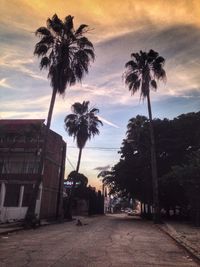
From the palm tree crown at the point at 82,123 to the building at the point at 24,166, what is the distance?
4.99 m

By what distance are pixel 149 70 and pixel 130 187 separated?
51.5 feet

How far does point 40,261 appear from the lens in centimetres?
980

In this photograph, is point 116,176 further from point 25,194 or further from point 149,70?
point 149,70

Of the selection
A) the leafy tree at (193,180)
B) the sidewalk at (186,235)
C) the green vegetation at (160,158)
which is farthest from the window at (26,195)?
the leafy tree at (193,180)

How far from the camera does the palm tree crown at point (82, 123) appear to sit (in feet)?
160

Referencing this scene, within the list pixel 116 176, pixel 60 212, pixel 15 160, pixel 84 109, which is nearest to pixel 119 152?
pixel 116 176

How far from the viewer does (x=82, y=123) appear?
49031 mm

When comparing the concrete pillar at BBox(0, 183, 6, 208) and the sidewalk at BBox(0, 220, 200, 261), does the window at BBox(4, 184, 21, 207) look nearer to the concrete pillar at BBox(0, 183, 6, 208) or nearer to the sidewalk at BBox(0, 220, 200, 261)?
the concrete pillar at BBox(0, 183, 6, 208)

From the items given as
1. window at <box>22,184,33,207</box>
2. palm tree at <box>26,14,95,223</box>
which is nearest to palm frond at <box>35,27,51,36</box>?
palm tree at <box>26,14,95,223</box>

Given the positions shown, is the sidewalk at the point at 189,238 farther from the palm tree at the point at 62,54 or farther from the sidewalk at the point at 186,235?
the palm tree at the point at 62,54

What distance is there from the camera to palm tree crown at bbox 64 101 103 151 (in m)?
48.7

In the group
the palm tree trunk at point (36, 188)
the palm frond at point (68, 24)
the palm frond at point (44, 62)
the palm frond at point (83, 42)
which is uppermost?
the palm frond at point (68, 24)

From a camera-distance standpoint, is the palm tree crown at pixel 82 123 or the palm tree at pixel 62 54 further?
the palm tree crown at pixel 82 123

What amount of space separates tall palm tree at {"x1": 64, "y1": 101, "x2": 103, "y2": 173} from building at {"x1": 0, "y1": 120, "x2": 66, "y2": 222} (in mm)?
4932
